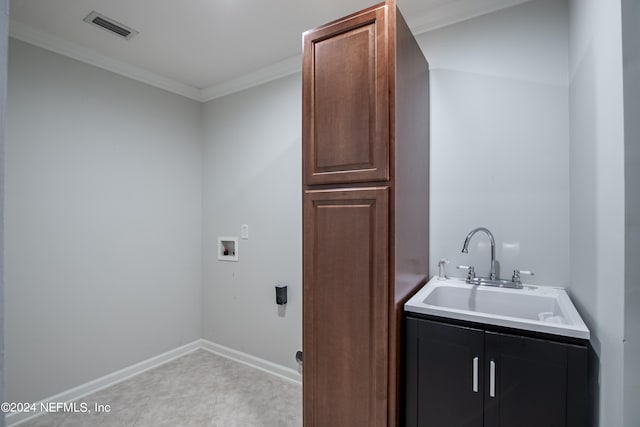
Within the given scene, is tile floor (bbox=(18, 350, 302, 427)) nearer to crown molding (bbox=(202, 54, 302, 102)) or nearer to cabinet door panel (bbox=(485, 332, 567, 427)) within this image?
cabinet door panel (bbox=(485, 332, 567, 427))

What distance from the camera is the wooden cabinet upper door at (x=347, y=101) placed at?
1.44 meters

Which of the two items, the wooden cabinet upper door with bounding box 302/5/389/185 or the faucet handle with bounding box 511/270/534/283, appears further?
the faucet handle with bounding box 511/270/534/283

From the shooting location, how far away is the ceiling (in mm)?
1911

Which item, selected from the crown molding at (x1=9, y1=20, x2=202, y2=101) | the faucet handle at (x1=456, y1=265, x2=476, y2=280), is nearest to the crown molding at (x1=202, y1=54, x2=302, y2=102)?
the crown molding at (x1=9, y1=20, x2=202, y2=101)

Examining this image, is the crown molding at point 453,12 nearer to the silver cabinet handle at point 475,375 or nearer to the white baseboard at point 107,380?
the silver cabinet handle at point 475,375

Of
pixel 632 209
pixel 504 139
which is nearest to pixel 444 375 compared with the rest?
pixel 632 209

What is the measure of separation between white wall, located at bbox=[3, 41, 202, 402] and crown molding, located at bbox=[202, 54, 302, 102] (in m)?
0.27

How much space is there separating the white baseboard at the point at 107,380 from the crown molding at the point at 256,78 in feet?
8.26

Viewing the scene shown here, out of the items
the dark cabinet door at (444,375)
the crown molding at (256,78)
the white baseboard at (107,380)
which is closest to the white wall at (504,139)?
the dark cabinet door at (444,375)

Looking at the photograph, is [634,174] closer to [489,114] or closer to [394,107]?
[394,107]

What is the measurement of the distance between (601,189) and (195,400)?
2639 millimetres

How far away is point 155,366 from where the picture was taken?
2.78 m

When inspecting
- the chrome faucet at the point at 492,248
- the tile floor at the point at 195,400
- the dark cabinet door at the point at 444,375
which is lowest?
the tile floor at the point at 195,400

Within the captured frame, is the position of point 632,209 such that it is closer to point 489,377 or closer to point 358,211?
point 489,377
